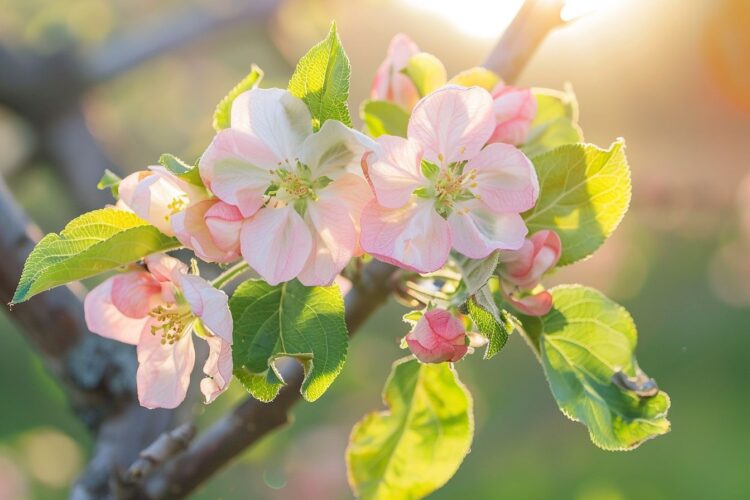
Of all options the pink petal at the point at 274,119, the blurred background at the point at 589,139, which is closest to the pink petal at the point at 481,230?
the pink petal at the point at 274,119

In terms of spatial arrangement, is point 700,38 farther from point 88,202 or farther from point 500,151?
point 500,151

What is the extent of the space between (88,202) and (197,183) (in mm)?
1177

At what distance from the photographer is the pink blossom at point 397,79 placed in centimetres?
65

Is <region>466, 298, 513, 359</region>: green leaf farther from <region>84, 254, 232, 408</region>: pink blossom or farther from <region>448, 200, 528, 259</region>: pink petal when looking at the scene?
<region>84, 254, 232, 408</region>: pink blossom

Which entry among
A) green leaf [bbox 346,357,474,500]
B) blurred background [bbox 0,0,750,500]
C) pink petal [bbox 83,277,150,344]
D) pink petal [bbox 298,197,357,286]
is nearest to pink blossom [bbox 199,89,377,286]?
pink petal [bbox 298,197,357,286]

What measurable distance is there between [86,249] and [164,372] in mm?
90

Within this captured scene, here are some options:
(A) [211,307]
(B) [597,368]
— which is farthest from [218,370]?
(B) [597,368]

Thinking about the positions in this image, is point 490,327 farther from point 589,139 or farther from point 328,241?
point 589,139

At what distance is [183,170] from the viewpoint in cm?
47

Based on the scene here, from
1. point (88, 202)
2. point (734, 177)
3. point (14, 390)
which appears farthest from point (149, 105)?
point (734, 177)

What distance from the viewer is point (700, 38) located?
149 inches

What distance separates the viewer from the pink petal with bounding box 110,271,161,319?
51 cm

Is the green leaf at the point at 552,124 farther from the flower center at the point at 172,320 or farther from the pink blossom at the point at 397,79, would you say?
the flower center at the point at 172,320

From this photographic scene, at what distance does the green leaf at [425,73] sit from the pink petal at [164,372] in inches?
10.4
